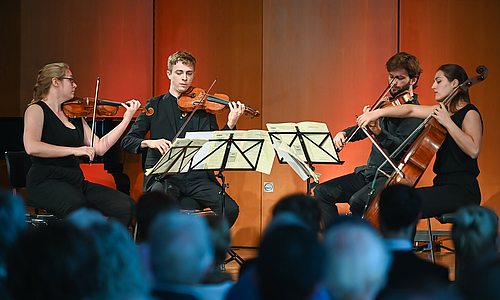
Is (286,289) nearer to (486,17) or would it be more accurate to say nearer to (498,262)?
(498,262)

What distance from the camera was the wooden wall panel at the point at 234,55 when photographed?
14.3 feet

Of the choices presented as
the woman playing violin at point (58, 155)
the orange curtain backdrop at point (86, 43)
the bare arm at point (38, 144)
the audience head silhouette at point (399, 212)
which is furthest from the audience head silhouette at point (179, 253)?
the orange curtain backdrop at point (86, 43)

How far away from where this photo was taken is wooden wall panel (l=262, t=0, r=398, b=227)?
4.18m

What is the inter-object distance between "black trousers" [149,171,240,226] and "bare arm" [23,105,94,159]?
0.56 m

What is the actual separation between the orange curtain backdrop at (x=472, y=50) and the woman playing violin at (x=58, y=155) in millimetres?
2790

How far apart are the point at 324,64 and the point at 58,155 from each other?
8.26ft

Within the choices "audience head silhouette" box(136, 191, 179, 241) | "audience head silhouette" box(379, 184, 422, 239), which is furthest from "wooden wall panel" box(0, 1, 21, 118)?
"audience head silhouette" box(379, 184, 422, 239)

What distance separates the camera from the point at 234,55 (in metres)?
4.40

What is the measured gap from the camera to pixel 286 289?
0.87 meters

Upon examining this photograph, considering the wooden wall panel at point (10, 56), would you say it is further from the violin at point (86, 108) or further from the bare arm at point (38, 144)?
the bare arm at point (38, 144)

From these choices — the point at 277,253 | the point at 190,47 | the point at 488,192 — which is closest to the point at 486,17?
the point at 488,192

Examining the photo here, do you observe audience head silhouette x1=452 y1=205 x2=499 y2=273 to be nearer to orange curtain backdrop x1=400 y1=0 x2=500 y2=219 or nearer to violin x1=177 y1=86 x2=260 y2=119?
violin x1=177 y1=86 x2=260 y2=119

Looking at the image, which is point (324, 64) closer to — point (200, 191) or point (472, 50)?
point (472, 50)

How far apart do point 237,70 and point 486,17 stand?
226cm
